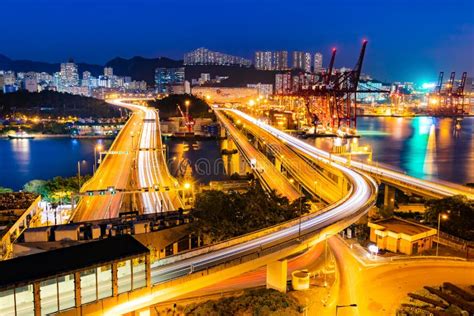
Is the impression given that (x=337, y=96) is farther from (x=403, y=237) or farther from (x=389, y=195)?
(x=403, y=237)

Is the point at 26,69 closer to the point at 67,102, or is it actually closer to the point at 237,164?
the point at 67,102

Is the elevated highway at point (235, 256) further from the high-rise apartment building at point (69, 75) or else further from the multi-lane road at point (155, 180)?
the high-rise apartment building at point (69, 75)

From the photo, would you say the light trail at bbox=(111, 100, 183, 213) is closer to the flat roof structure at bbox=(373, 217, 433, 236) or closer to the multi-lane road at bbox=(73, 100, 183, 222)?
the multi-lane road at bbox=(73, 100, 183, 222)

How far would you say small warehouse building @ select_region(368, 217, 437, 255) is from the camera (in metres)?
4.22

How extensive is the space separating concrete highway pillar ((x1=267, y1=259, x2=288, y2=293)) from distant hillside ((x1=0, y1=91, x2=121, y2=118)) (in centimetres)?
2258

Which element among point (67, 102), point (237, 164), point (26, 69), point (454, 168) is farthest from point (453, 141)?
point (26, 69)

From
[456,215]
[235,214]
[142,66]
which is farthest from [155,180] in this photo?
[142,66]

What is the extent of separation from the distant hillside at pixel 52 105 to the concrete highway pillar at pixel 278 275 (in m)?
22.6

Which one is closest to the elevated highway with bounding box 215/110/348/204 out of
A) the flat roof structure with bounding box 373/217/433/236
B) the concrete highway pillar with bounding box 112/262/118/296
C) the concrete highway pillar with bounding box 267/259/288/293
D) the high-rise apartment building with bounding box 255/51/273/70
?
the flat roof structure with bounding box 373/217/433/236

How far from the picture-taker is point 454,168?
1096 centimetres

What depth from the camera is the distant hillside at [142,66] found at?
5738 centimetres

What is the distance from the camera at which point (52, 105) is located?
85.0 ft

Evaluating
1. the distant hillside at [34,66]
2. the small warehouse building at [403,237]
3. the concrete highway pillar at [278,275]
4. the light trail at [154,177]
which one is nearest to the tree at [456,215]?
the small warehouse building at [403,237]

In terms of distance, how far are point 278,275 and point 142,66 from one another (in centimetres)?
6041
